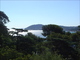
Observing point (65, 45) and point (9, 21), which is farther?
point (9, 21)

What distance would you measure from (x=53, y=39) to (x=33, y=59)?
12579 millimetres

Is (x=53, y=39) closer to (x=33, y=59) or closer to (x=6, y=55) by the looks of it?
(x=6, y=55)

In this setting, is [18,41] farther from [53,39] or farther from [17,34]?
[53,39]

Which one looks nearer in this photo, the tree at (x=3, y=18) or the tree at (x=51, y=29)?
the tree at (x=3, y=18)

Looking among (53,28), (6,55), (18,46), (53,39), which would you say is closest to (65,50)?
(53,39)

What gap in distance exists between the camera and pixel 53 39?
20.1 meters

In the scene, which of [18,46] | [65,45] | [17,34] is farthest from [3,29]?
[65,45]

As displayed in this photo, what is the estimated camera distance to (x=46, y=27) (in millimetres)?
35000

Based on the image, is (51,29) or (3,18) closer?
(3,18)

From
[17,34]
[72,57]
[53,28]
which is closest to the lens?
[72,57]

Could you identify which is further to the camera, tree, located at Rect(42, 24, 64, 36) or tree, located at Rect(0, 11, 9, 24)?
tree, located at Rect(42, 24, 64, 36)

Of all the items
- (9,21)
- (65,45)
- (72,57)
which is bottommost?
(72,57)

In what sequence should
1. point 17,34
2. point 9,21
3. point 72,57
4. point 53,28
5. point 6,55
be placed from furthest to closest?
1. point 53,28
2. point 9,21
3. point 17,34
4. point 72,57
5. point 6,55

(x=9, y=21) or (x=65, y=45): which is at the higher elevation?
(x=9, y=21)
